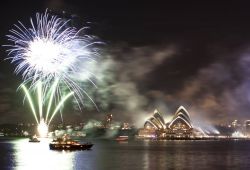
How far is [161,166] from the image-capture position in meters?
71.6

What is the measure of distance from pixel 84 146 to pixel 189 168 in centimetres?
5525

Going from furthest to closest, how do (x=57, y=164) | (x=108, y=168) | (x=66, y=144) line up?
(x=66, y=144)
(x=57, y=164)
(x=108, y=168)

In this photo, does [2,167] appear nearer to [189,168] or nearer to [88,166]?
[88,166]

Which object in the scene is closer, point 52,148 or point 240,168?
point 240,168

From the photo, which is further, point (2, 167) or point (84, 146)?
point (84, 146)

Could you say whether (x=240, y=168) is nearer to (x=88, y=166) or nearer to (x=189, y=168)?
(x=189, y=168)

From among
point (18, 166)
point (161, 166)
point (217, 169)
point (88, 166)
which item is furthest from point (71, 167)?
point (217, 169)

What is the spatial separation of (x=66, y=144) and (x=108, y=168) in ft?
176

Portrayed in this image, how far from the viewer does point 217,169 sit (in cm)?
6938

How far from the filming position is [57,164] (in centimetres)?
7269

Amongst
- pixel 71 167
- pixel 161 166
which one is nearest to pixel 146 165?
pixel 161 166

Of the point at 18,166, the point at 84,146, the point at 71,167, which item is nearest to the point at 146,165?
the point at 71,167

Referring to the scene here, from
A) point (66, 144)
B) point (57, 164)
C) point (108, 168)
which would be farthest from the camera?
point (66, 144)

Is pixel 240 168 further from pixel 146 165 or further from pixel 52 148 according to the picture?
pixel 52 148
